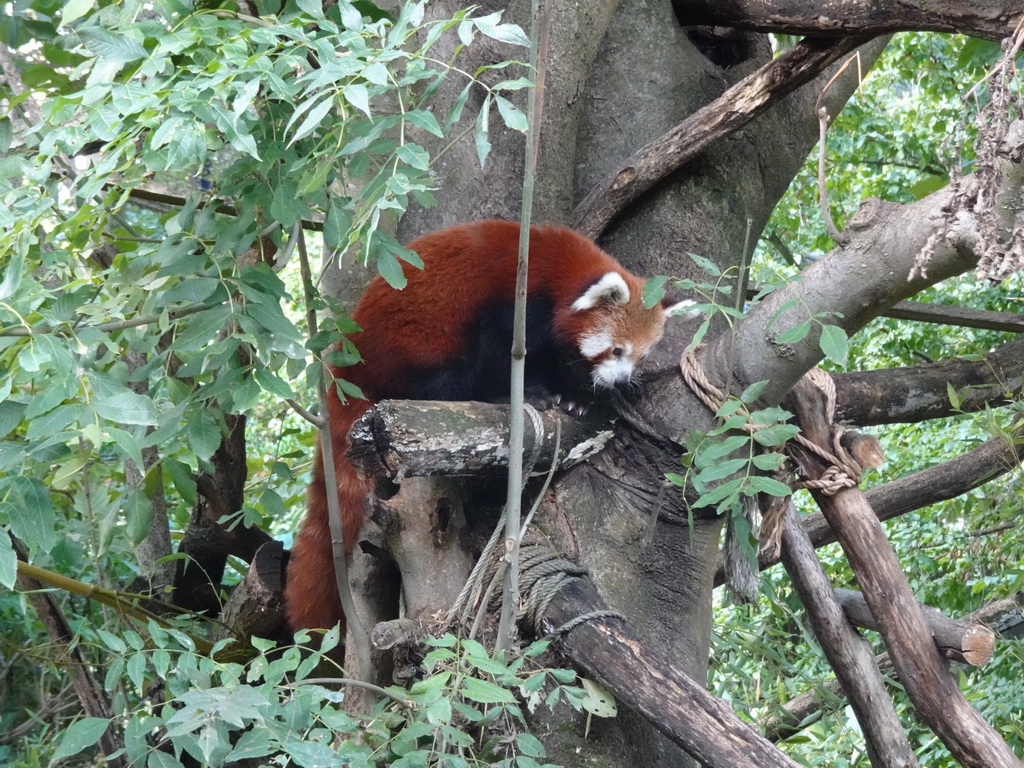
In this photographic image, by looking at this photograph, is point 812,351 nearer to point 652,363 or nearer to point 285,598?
point 652,363

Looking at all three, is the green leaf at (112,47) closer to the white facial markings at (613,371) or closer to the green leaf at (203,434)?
the green leaf at (203,434)

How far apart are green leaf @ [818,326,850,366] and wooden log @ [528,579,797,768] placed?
69cm

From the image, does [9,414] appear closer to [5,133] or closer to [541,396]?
[5,133]

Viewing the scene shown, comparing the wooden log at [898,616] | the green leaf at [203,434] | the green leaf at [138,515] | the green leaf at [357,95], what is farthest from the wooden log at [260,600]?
the green leaf at [357,95]

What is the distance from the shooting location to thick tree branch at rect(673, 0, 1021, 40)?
190cm

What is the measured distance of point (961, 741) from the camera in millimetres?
2107

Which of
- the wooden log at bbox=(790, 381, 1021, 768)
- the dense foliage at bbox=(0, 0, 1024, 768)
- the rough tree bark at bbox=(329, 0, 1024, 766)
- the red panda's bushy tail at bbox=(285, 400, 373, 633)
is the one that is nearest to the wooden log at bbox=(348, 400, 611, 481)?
the dense foliage at bbox=(0, 0, 1024, 768)

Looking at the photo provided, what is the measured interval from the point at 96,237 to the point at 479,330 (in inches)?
41.0

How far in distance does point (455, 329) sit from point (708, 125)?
0.87 m

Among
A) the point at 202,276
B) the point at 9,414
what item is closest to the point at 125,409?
the point at 9,414

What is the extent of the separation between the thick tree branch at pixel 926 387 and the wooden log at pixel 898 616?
159 mm

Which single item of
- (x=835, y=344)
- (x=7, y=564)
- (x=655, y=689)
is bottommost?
(x=655, y=689)

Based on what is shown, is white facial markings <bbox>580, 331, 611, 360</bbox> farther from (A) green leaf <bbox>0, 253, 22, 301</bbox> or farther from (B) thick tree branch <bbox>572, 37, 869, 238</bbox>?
(A) green leaf <bbox>0, 253, 22, 301</bbox>

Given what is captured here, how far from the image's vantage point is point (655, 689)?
1811 mm
